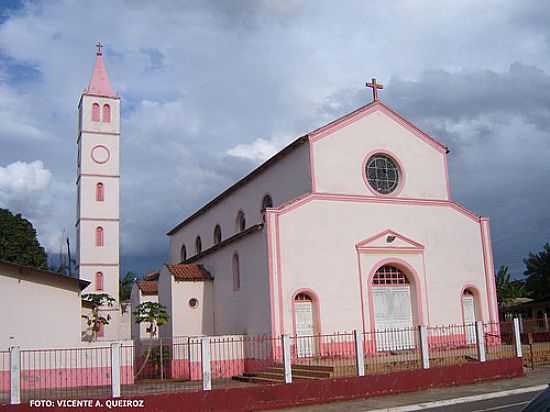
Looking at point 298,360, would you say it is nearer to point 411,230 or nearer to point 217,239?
point 411,230

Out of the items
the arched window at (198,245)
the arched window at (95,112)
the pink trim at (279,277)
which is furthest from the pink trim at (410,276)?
the arched window at (95,112)

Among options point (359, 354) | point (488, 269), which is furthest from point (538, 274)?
point (359, 354)

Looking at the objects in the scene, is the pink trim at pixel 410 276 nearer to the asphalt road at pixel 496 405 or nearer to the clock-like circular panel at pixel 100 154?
the asphalt road at pixel 496 405

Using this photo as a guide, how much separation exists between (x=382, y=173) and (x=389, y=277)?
4.02 m

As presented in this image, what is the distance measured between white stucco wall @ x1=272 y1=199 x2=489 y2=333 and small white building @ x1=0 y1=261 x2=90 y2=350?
721 centimetres

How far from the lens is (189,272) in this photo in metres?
26.5

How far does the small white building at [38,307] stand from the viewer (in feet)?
66.1

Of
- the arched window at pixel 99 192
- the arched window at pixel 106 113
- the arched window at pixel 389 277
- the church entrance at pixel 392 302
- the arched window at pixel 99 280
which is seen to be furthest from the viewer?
the arched window at pixel 106 113

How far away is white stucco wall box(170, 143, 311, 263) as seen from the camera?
76.1ft

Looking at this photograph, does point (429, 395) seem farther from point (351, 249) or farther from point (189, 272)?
point (189, 272)

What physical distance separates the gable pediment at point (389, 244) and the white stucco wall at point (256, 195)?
293 cm

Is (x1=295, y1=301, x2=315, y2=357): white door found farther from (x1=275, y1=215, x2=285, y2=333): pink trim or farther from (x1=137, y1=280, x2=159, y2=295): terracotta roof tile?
(x1=137, y1=280, x2=159, y2=295): terracotta roof tile

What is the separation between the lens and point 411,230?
23.6 m

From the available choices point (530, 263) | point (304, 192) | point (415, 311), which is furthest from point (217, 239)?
point (530, 263)
